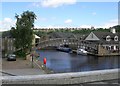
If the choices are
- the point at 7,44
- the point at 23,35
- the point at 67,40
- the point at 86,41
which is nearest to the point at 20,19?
the point at 23,35

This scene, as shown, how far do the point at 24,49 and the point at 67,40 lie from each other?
42.6 m

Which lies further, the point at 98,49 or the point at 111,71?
the point at 98,49

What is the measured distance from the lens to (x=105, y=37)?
93188 mm

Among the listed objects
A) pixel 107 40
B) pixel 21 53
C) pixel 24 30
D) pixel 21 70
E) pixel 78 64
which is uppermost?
pixel 24 30

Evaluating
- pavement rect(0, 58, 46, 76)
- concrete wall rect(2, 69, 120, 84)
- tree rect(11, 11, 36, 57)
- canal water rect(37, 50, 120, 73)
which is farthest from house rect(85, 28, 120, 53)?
concrete wall rect(2, 69, 120, 84)

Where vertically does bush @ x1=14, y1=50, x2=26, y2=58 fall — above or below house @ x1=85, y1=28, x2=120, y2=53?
below

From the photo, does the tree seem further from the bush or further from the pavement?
the pavement

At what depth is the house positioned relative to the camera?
8894 centimetres

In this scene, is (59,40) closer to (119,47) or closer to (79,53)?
(79,53)

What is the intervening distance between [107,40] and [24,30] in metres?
40.7

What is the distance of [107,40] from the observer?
A: 91688mm

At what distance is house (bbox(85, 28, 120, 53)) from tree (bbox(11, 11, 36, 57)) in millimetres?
33014

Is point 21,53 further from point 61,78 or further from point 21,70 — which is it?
point 61,78

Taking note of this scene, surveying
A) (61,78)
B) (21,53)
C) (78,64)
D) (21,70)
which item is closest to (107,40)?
(78,64)
